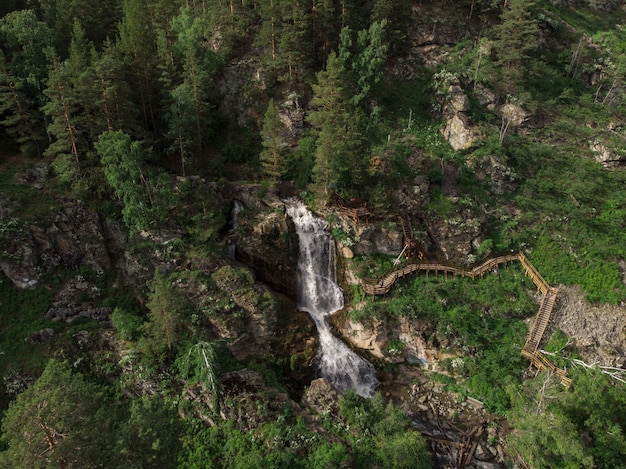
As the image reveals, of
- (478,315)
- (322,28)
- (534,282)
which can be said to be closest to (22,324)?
(478,315)

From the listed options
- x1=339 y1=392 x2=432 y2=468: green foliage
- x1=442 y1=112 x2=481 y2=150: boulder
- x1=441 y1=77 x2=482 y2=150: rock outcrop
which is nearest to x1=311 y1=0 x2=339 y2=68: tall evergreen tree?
x1=441 y1=77 x2=482 y2=150: rock outcrop

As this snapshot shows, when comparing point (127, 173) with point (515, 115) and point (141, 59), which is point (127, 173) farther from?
point (515, 115)

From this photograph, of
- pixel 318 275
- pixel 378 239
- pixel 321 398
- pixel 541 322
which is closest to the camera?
pixel 321 398

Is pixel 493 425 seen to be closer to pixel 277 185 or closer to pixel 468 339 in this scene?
pixel 468 339

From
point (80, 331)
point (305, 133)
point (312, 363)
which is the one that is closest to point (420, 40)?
point (305, 133)

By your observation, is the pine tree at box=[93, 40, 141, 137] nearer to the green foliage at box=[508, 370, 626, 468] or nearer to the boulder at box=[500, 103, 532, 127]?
the green foliage at box=[508, 370, 626, 468]

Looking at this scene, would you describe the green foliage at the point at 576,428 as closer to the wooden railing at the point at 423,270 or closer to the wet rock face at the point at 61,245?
the wooden railing at the point at 423,270

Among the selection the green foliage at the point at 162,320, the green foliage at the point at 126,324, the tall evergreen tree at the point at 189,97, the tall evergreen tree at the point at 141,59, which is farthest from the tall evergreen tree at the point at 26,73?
the green foliage at the point at 162,320
